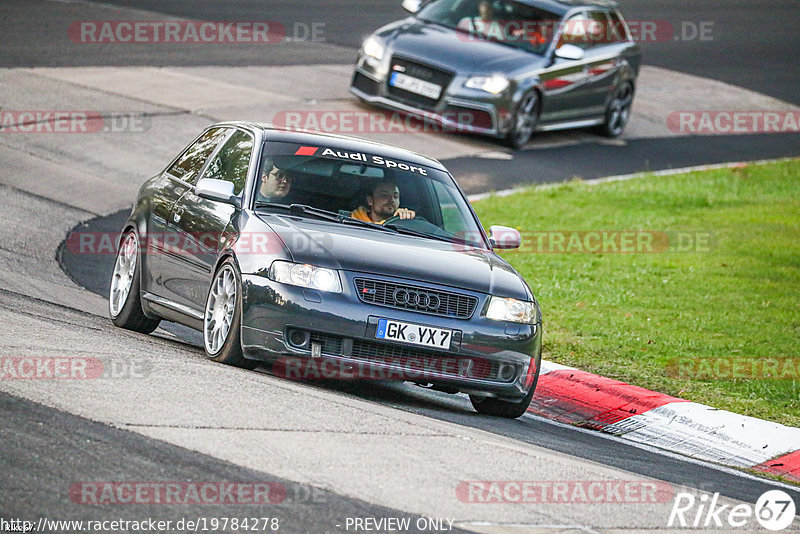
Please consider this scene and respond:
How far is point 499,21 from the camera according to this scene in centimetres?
2077

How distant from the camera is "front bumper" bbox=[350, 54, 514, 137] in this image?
19.3 meters

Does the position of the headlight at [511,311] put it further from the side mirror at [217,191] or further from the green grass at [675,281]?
the green grass at [675,281]

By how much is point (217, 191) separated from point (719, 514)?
3.99 metres

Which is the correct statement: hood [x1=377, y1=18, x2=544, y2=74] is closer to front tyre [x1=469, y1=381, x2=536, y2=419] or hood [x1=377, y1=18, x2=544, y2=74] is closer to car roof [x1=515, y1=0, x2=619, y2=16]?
car roof [x1=515, y1=0, x2=619, y2=16]

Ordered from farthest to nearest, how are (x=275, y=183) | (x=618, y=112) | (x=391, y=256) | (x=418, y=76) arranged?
1. (x=618, y=112)
2. (x=418, y=76)
3. (x=275, y=183)
4. (x=391, y=256)

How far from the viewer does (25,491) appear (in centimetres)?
539

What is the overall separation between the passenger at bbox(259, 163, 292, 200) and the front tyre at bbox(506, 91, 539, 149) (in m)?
10.9

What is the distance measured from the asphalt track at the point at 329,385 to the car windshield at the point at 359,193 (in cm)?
111

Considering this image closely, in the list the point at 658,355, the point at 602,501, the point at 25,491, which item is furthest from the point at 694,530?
the point at 658,355

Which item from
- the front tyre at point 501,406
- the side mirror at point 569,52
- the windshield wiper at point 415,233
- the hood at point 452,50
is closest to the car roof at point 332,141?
the windshield wiper at point 415,233

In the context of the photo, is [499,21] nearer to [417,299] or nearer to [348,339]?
[417,299]

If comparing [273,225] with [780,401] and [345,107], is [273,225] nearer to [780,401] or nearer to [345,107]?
→ [780,401]

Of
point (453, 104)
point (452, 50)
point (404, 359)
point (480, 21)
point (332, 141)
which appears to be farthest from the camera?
point (480, 21)

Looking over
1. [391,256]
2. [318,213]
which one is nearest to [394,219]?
[318,213]
